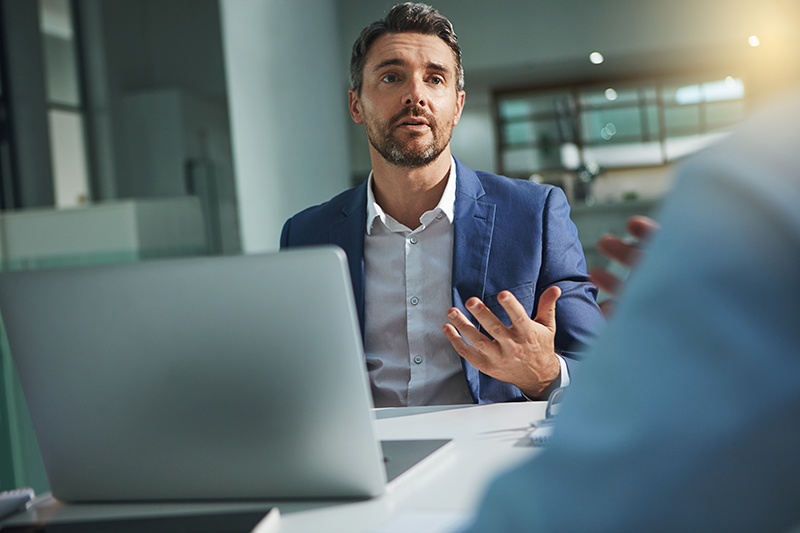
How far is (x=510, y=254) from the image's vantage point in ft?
4.64

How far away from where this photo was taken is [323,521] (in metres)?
0.63

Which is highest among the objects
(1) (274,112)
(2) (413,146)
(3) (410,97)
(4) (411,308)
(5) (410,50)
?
(1) (274,112)

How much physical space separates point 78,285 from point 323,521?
32 centimetres

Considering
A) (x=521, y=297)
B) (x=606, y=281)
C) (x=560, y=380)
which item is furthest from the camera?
(x=521, y=297)

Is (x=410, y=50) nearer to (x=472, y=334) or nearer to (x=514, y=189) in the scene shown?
(x=514, y=189)

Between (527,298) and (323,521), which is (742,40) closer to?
(527,298)

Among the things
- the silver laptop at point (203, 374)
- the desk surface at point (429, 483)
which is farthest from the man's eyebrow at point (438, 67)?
the silver laptop at point (203, 374)

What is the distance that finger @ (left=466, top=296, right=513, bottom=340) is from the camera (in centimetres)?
92

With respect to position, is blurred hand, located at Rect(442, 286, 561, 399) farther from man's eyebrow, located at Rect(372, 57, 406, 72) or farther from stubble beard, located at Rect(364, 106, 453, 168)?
man's eyebrow, located at Rect(372, 57, 406, 72)

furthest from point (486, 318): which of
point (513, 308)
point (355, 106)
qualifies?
point (355, 106)

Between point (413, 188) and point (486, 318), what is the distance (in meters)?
0.67

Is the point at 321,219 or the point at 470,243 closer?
the point at 470,243

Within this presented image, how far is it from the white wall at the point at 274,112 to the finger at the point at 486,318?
11.8 ft

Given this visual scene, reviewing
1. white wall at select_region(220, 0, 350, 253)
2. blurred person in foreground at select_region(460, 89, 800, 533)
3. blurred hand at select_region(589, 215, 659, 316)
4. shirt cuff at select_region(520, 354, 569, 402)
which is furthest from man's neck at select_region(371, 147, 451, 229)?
white wall at select_region(220, 0, 350, 253)
